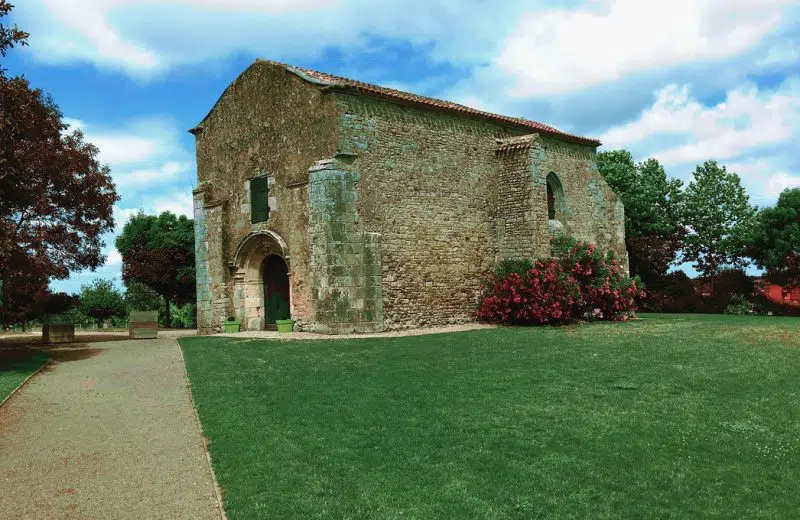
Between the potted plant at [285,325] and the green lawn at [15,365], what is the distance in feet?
20.9

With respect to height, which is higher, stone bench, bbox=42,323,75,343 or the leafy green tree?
the leafy green tree

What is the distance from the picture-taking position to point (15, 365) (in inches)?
575

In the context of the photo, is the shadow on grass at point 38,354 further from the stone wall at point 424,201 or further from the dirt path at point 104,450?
the stone wall at point 424,201

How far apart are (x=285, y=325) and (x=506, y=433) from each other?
43.9 feet

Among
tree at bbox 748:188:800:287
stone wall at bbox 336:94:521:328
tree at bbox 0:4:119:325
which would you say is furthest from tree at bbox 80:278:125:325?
tree at bbox 748:188:800:287

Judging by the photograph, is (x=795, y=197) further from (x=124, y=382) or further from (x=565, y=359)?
(x=124, y=382)

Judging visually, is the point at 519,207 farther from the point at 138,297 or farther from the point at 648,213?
the point at 138,297

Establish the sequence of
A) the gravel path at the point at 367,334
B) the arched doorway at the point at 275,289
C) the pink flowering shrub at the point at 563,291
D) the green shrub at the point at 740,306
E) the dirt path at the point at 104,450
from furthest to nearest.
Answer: the green shrub at the point at 740,306
the arched doorway at the point at 275,289
the pink flowering shrub at the point at 563,291
the gravel path at the point at 367,334
the dirt path at the point at 104,450

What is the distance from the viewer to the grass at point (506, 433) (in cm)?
589

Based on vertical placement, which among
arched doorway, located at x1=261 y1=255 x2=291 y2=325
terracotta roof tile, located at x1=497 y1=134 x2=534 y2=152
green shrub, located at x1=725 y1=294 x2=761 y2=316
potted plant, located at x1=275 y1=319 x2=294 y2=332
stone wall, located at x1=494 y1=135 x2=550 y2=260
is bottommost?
green shrub, located at x1=725 y1=294 x2=761 y2=316

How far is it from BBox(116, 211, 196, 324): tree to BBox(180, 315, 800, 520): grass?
2110 cm

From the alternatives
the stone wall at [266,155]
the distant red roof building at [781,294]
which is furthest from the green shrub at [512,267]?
the distant red roof building at [781,294]

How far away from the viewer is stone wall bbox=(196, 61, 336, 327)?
64.8 ft

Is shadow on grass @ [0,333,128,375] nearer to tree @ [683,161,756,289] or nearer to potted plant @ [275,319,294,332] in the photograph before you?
potted plant @ [275,319,294,332]
